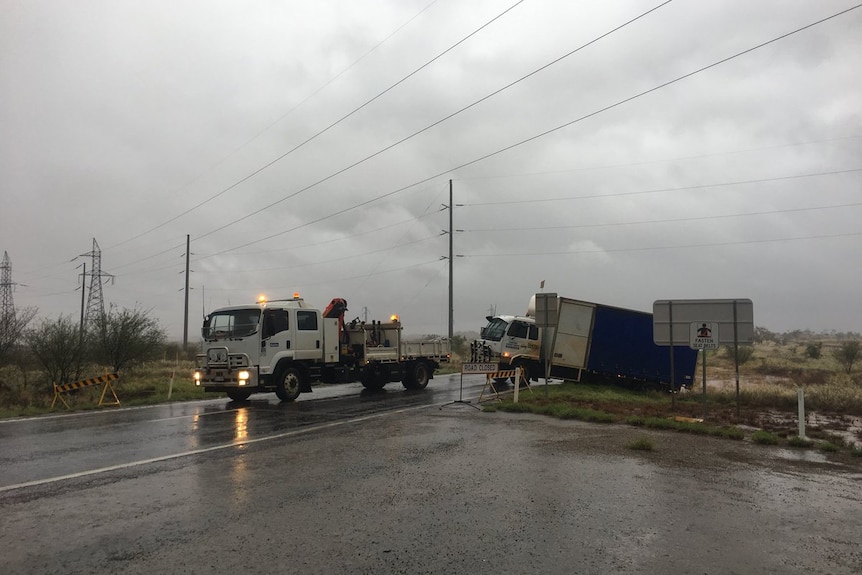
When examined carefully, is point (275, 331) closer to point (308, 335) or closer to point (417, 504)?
point (308, 335)

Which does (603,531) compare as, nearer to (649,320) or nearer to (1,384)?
(649,320)

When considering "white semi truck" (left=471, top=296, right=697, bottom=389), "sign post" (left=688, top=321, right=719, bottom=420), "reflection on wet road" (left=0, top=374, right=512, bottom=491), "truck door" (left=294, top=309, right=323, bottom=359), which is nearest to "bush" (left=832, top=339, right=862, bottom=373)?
"white semi truck" (left=471, top=296, right=697, bottom=389)

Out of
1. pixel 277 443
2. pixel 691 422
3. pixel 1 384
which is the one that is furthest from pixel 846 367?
pixel 1 384

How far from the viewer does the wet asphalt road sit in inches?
185

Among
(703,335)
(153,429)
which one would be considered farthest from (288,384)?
(703,335)

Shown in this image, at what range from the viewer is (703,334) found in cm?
1356

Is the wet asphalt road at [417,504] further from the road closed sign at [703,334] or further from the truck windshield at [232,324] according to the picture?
the truck windshield at [232,324]

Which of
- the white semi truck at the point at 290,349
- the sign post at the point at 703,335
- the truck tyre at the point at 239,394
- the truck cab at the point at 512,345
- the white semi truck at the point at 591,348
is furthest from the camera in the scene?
the truck cab at the point at 512,345

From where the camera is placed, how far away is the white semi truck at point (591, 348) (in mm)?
22297

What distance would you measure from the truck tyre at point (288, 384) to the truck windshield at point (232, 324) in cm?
Answer: 154

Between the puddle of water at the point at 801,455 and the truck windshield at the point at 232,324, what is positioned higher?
the truck windshield at the point at 232,324

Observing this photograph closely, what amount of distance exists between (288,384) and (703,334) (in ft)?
36.4

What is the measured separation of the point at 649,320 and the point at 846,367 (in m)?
23.5

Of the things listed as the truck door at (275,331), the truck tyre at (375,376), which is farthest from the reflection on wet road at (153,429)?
the truck door at (275,331)
